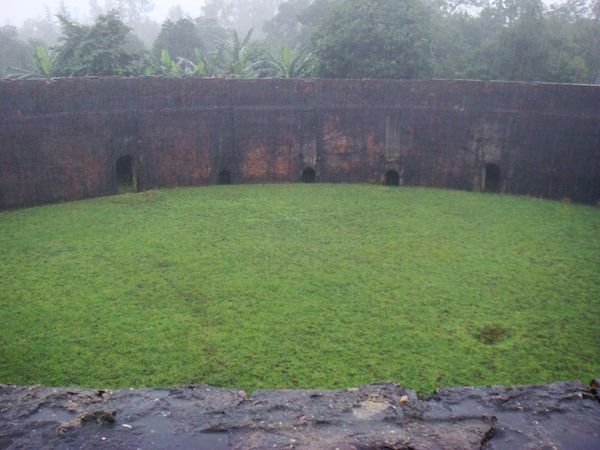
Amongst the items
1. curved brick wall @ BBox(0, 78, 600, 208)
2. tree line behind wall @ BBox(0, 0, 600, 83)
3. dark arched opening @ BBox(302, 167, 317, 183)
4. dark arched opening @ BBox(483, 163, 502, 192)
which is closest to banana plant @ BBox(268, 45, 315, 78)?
tree line behind wall @ BBox(0, 0, 600, 83)

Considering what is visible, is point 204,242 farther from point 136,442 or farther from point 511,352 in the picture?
point 136,442

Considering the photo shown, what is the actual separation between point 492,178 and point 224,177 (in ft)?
19.3

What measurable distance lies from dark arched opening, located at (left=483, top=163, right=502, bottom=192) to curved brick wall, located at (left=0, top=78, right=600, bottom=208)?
0.04m

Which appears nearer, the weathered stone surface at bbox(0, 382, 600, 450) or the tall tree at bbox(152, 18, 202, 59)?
the weathered stone surface at bbox(0, 382, 600, 450)

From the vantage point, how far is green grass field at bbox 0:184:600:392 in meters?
5.96

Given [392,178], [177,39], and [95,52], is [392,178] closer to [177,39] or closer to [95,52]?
[95,52]

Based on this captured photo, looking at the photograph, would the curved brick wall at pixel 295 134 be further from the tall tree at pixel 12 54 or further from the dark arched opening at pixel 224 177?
the tall tree at pixel 12 54

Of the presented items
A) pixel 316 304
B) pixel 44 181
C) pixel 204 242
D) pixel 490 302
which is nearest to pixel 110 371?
pixel 316 304

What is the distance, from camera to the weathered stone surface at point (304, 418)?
3309mm

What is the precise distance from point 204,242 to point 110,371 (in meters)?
3.69

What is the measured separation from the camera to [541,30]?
16.3 meters

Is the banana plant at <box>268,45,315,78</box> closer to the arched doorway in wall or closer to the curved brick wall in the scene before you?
the curved brick wall

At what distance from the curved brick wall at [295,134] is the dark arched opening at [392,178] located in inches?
5.5

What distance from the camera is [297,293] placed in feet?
24.7
